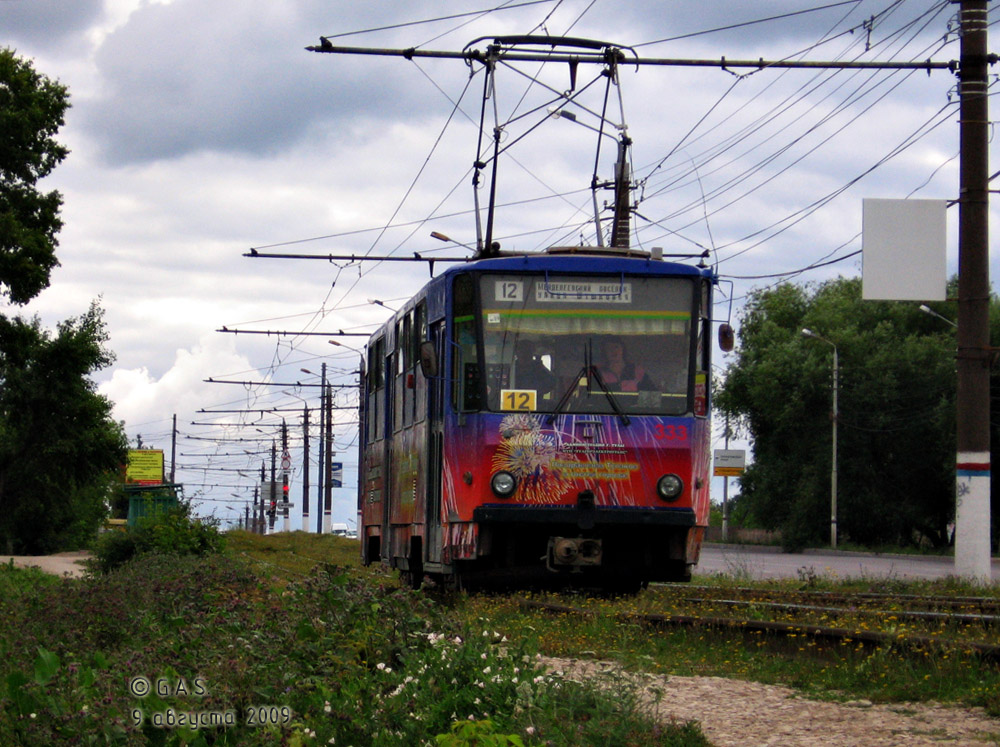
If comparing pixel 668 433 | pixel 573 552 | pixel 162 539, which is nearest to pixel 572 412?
pixel 668 433

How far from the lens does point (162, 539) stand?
2589 cm

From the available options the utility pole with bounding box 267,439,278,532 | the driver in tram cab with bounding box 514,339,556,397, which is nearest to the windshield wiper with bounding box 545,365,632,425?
the driver in tram cab with bounding box 514,339,556,397

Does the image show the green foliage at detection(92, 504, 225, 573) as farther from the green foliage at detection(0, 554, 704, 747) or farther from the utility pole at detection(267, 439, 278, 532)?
the utility pole at detection(267, 439, 278, 532)

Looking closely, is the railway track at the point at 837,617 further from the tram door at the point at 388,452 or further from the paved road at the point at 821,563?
the paved road at the point at 821,563

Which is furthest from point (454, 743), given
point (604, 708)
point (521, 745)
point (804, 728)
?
point (804, 728)

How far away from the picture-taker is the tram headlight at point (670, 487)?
42.2 ft

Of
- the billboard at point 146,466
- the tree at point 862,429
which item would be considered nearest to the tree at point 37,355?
the billboard at point 146,466

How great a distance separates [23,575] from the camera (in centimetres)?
2405

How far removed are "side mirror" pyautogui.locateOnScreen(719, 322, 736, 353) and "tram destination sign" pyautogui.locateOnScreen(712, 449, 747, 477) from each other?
124ft

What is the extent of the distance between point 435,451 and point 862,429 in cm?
3805

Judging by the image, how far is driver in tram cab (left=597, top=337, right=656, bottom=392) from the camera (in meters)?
12.9

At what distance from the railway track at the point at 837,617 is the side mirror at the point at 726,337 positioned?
237 centimetres

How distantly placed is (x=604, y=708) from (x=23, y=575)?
20.0 metres

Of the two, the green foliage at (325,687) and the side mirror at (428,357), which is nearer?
the green foliage at (325,687)
